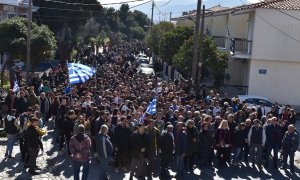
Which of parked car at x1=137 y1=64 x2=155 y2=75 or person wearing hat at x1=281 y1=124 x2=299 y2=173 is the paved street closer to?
person wearing hat at x1=281 y1=124 x2=299 y2=173

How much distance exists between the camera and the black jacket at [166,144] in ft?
43.4

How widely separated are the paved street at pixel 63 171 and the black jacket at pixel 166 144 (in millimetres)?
1006

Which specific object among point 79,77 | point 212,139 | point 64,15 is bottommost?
point 212,139

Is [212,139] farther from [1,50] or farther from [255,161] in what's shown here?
[1,50]

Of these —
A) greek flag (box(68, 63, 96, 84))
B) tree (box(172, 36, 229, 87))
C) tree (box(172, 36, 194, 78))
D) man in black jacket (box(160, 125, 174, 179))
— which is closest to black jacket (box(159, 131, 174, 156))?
man in black jacket (box(160, 125, 174, 179))

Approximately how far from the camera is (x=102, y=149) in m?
12.3

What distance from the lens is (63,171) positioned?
13.7m

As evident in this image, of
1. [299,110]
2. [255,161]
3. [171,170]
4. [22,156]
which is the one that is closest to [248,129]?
[255,161]

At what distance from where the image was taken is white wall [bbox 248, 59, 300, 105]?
3042cm

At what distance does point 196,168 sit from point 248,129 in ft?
6.80

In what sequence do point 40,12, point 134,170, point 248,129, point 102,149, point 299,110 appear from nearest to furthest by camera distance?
point 102,149
point 134,170
point 248,129
point 299,110
point 40,12

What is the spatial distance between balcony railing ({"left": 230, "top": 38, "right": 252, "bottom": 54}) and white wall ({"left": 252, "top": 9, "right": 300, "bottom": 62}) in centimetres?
78

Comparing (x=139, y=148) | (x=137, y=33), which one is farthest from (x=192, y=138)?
(x=137, y=33)

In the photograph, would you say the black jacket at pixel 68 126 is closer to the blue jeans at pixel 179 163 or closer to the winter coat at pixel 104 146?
the winter coat at pixel 104 146
